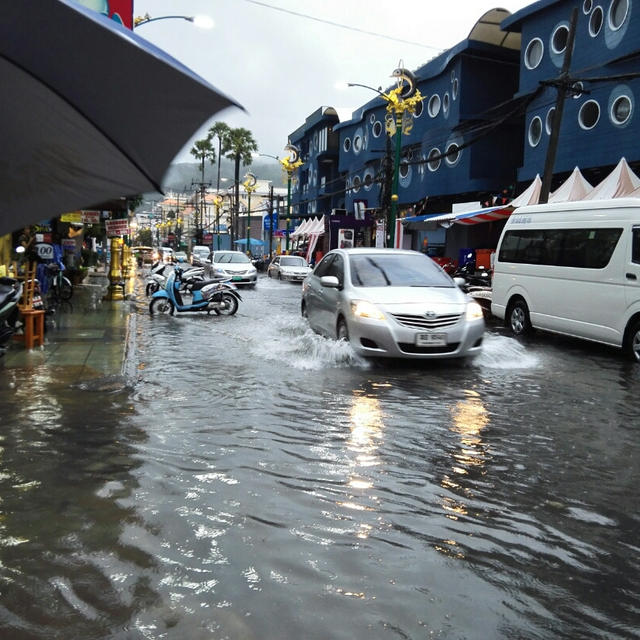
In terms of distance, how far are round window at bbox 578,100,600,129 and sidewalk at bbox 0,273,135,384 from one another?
17691mm

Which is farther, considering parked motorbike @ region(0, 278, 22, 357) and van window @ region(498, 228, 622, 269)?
van window @ region(498, 228, 622, 269)

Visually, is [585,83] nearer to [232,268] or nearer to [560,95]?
[560,95]

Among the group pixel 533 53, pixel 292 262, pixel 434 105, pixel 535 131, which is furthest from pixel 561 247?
pixel 434 105

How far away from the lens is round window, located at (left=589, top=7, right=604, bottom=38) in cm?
Answer: 2431

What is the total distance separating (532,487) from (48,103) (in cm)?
399

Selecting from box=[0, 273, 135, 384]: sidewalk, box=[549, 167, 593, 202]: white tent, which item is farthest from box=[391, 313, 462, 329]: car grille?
box=[549, 167, 593, 202]: white tent

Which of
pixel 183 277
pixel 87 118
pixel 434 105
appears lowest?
pixel 183 277

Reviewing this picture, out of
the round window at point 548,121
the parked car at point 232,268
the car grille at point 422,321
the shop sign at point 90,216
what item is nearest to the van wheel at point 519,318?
the car grille at point 422,321

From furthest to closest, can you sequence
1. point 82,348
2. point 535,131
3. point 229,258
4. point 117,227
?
1. point 229,258
2. point 535,131
3. point 117,227
4. point 82,348

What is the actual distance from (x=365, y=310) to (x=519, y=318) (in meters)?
5.31

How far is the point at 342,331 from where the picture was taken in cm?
1017

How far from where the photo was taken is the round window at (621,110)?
895 inches

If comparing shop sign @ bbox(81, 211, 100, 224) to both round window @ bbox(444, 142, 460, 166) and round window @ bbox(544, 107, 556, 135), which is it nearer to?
round window @ bbox(544, 107, 556, 135)

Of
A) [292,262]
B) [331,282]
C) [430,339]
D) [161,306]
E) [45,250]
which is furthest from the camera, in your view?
[292,262]
